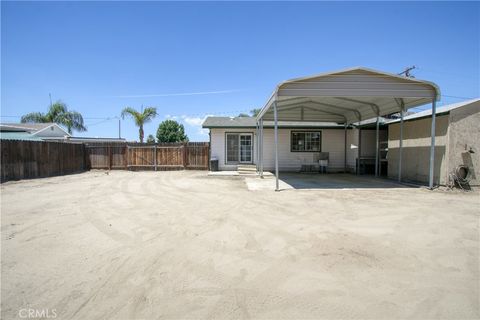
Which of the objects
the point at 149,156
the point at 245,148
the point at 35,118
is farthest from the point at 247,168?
the point at 35,118

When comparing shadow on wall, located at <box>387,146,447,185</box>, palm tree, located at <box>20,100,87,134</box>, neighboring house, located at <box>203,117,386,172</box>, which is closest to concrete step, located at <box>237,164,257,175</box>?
neighboring house, located at <box>203,117,386,172</box>

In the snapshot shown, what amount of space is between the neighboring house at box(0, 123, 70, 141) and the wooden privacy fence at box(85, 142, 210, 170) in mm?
6014

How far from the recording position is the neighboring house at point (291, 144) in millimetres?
13953

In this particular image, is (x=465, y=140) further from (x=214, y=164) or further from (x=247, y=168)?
(x=214, y=164)

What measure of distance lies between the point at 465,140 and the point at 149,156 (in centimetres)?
1445

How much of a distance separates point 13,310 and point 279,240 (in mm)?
3016

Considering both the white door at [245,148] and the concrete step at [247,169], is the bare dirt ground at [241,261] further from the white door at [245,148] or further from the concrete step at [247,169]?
the white door at [245,148]

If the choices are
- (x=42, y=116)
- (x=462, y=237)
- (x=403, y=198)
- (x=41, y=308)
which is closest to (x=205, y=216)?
(x=41, y=308)

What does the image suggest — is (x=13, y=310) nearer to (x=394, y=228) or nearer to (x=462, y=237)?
(x=394, y=228)

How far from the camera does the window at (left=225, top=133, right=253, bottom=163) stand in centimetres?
1418

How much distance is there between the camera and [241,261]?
3.11 meters

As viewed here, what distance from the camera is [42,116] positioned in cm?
3338

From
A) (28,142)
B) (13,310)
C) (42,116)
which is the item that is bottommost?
(13,310)

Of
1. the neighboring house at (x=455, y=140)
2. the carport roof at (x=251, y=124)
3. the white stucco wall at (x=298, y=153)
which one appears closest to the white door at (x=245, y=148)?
the white stucco wall at (x=298, y=153)
